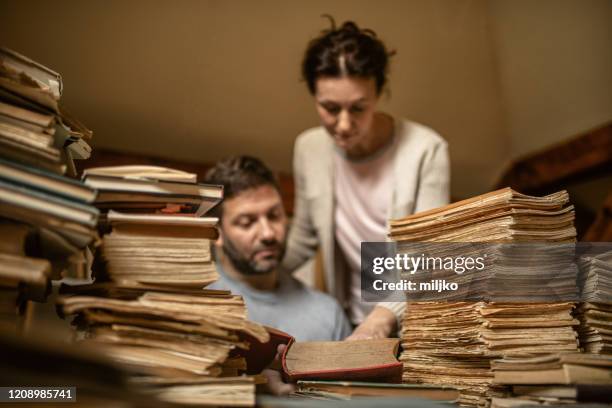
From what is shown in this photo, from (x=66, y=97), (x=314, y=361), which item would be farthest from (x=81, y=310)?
(x=66, y=97)

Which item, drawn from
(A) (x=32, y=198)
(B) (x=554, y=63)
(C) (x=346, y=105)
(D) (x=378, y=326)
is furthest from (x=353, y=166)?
(B) (x=554, y=63)

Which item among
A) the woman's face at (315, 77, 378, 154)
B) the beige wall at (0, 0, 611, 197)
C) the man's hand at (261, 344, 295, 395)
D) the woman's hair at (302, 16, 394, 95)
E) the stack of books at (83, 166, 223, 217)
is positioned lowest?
the man's hand at (261, 344, 295, 395)

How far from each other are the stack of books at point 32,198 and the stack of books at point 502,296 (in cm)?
73

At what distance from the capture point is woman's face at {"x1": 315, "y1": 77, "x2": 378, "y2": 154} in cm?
193

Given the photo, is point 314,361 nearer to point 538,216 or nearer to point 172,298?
point 172,298

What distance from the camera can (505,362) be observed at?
1.04m

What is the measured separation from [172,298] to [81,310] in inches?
6.2

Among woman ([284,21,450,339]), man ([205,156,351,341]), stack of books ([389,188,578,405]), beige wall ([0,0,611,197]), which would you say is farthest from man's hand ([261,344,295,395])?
beige wall ([0,0,611,197])

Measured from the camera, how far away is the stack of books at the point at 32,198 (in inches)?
34.5

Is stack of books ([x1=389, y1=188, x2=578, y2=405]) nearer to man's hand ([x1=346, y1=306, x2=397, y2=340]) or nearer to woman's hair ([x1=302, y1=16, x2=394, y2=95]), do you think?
man's hand ([x1=346, y1=306, x2=397, y2=340])

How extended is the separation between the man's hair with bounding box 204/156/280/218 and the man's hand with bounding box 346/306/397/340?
800 millimetres

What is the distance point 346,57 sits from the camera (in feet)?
6.44

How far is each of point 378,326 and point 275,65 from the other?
6.24 feet

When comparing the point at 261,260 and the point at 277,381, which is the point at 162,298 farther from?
the point at 261,260
